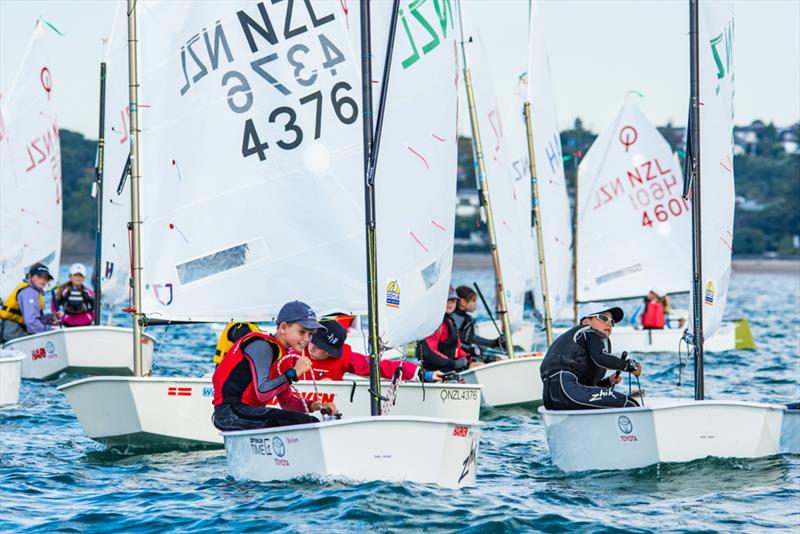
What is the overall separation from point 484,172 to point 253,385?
7967 millimetres

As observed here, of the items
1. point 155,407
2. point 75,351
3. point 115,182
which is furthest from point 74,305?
point 155,407

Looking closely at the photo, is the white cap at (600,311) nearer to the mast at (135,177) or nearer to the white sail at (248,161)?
the white sail at (248,161)

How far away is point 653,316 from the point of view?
22797 millimetres

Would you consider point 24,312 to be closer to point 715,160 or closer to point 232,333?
point 232,333

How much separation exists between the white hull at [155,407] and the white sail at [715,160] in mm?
3144

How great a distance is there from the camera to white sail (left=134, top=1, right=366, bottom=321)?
10.8 metres

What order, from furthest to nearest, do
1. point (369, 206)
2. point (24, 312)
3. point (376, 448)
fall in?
point (24, 312)
point (369, 206)
point (376, 448)

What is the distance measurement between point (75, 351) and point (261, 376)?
28.8ft

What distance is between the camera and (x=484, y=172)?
53.1 feet

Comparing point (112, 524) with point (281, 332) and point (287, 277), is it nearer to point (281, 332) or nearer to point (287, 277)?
point (281, 332)

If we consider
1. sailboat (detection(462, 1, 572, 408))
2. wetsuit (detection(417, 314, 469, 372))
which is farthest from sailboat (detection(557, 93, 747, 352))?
wetsuit (detection(417, 314, 469, 372))

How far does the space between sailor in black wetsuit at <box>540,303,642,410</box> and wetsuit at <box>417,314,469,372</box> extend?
2688 millimetres

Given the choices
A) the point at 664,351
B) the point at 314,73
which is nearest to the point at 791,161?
the point at 664,351

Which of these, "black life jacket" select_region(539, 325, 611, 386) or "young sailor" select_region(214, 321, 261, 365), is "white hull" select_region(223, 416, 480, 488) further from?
"young sailor" select_region(214, 321, 261, 365)
